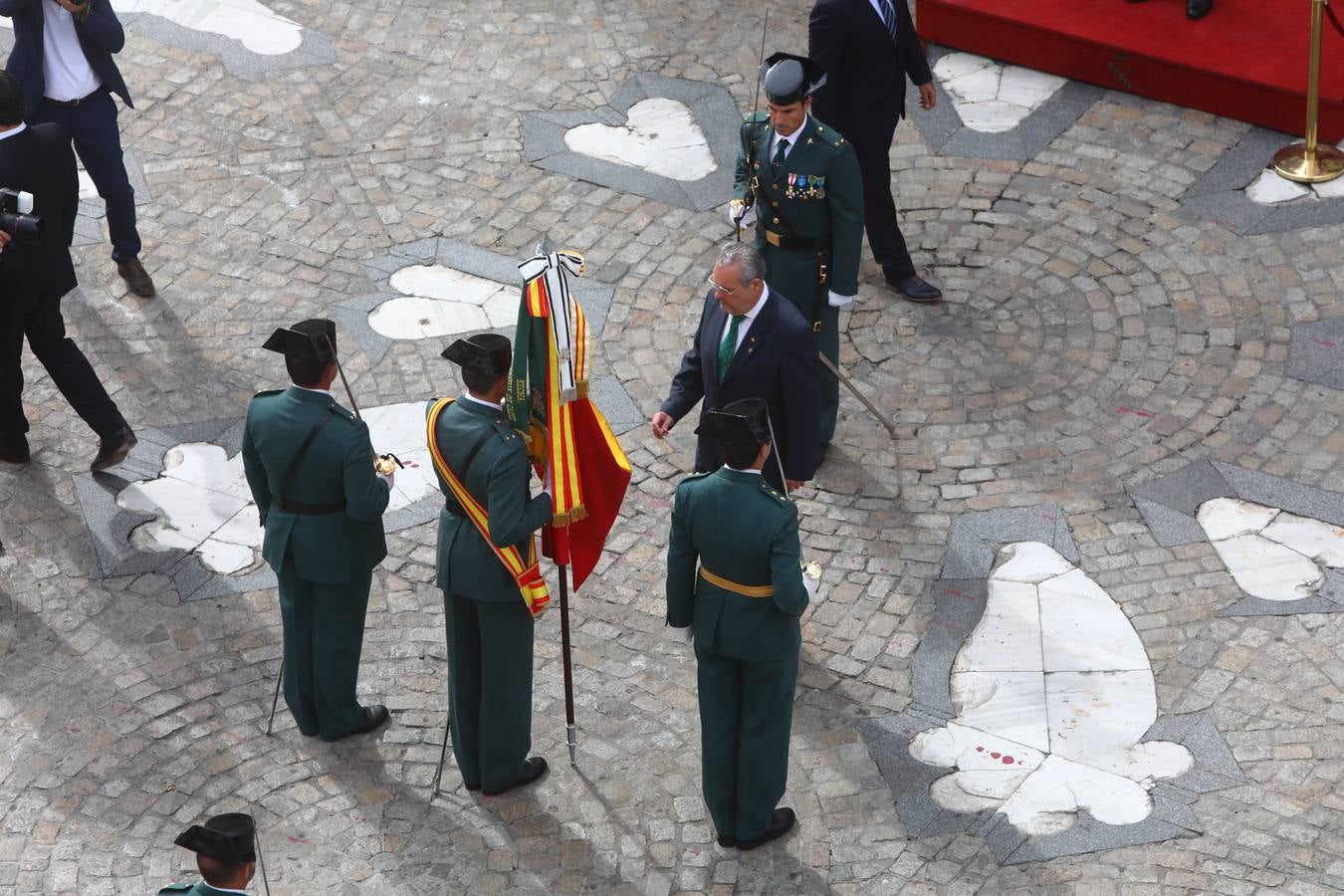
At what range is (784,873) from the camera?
22.0ft

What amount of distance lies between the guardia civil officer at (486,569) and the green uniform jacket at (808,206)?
2.17m

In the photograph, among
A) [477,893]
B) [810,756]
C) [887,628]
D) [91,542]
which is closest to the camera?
[477,893]

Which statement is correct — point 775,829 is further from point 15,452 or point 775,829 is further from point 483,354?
point 15,452

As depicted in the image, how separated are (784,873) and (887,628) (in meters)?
1.55

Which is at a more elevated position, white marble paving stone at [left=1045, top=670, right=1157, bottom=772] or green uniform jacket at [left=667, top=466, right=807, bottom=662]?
green uniform jacket at [left=667, top=466, right=807, bottom=662]

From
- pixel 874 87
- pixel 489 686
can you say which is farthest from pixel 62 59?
pixel 489 686

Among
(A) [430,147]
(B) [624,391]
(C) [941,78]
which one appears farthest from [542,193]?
(C) [941,78]

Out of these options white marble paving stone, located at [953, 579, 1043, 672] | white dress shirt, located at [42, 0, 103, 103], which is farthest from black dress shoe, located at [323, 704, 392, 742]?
white dress shirt, located at [42, 0, 103, 103]

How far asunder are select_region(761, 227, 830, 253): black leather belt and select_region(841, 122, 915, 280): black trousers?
1.19 m

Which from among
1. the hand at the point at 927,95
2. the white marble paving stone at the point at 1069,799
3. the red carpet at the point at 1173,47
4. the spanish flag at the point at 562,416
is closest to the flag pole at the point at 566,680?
the spanish flag at the point at 562,416

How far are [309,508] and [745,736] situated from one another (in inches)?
73.7

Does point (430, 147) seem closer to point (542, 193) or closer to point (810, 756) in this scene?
point (542, 193)

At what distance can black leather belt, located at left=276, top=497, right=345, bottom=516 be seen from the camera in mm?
6828

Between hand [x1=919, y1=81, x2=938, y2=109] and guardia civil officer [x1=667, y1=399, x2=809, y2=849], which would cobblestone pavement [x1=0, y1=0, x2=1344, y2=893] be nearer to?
guardia civil officer [x1=667, y1=399, x2=809, y2=849]
